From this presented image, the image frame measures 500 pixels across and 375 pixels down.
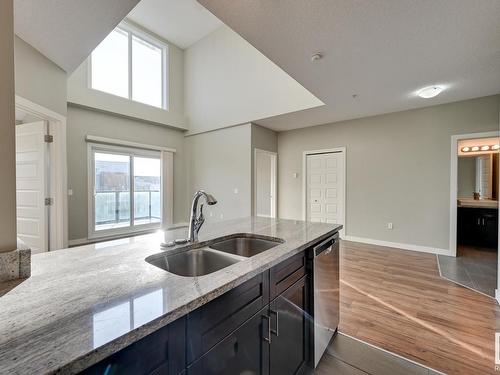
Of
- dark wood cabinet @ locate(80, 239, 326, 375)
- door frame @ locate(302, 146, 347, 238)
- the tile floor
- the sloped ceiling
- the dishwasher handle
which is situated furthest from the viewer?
door frame @ locate(302, 146, 347, 238)

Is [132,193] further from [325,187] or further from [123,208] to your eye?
[325,187]

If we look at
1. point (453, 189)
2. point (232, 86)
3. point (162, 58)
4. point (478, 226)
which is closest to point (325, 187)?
point (453, 189)

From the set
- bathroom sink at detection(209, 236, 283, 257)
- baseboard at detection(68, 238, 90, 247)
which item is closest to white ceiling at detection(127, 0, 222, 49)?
baseboard at detection(68, 238, 90, 247)

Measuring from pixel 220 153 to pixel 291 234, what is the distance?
452cm

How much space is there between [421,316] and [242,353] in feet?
6.93

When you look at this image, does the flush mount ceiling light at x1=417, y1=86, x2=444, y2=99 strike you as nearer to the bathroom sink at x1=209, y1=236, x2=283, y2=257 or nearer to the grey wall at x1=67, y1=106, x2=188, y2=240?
the bathroom sink at x1=209, y1=236, x2=283, y2=257

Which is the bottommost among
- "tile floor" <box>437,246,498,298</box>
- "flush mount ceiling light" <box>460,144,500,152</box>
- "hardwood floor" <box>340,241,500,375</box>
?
"hardwood floor" <box>340,241,500,375</box>

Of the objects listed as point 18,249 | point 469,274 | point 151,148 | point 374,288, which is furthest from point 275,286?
point 151,148

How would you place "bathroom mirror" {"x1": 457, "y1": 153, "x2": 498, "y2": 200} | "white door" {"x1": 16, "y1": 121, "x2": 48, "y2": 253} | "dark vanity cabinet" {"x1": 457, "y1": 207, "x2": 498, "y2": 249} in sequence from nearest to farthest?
"white door" {"x1": 16, "y1": 121, "x2": 48, "y2": 253}, "dark vanity cabinet" {"x1": 457, "y1": 207, "x2": 498, "y2": 249}, "bathroom mirror" {"x1": 457, "y1": 153, "x2": 498, "y2": 200}

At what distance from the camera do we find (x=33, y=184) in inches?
122

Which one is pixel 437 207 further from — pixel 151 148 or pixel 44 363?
pixel 151 148

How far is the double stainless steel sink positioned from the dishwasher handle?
229mm

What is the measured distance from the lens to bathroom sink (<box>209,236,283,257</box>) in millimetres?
1628

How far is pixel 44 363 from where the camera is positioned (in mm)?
467
